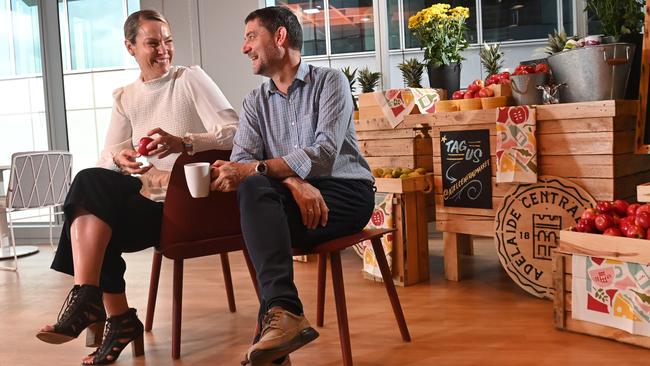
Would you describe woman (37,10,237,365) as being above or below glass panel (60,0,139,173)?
below

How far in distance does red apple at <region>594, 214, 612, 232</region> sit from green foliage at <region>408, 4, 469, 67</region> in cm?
180

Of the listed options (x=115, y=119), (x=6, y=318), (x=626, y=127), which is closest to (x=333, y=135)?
(x=115, y=119)

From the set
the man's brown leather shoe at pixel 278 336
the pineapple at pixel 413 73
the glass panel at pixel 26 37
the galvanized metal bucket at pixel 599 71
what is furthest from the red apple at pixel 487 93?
the glass panel at pixel 26 37

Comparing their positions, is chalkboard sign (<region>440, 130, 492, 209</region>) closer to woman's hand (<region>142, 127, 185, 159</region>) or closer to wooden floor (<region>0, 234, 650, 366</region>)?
wooden floor (<region>0, 234, 650, 366</region>)

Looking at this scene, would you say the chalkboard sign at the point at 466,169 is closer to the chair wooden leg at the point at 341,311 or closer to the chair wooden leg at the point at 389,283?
the chair wooden leg at the point at 389,283

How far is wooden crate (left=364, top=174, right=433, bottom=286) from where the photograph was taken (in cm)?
322

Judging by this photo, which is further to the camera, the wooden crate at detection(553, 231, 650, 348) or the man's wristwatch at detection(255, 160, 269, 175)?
the wooden crate at detection(553, 231, 650, 348)

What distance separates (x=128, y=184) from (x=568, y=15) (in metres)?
3.45

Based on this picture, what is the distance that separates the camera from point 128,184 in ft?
7.23

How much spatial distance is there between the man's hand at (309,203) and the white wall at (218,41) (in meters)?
3.23

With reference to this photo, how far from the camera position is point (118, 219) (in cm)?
216

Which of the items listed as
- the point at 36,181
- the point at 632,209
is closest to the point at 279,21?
the point at 632,209

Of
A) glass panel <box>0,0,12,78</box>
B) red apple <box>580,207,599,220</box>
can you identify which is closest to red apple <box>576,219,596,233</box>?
red apple <box>580,207,599,220</box>

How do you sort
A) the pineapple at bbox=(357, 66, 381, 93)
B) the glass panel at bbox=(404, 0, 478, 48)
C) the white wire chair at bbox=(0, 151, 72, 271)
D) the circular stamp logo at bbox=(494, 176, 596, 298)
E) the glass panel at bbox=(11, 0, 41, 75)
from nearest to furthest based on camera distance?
the circular stamp logo at bbox=(494, 176, 596, 298)
the pineapple at bbox=(357, 66, 381, 93)
the white wire chair at bbox=(0, 151, 72, 271)
the glass panel at bbox=(404, 0, 478, 48)
the glass panel at bbox=(11, 0, 41, 75)
